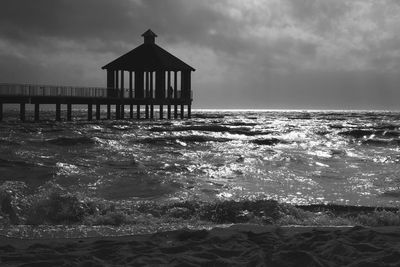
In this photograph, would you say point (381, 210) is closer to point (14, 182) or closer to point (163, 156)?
point (14, 182)

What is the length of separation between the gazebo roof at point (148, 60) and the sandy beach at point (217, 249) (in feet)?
123

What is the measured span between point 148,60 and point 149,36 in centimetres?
343

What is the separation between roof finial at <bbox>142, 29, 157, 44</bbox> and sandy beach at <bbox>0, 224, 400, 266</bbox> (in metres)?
40.7

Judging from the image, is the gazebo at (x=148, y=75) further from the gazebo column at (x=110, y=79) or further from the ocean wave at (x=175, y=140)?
the ocean wave at (x=175, y=140)

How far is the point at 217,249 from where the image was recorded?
202 inches

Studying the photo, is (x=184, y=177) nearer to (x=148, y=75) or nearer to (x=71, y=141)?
(x=71, y=141)

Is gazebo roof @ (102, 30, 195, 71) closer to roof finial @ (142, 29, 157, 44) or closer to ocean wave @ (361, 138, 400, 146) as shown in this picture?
roof finial @ (142, 29, 157, 44)

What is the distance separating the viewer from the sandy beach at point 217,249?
15.3ft

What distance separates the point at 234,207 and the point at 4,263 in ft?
13.2

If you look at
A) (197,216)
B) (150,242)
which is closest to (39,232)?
(150,242)

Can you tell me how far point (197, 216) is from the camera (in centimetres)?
753

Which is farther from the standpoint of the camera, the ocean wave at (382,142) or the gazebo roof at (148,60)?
the gazebo roof at (148,60)

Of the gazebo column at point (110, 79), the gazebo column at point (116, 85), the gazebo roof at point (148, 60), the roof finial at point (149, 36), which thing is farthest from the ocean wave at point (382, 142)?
the gazebo column at point (110, 79)

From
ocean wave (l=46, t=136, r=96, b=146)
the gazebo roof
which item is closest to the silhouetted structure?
the gazebo roof
